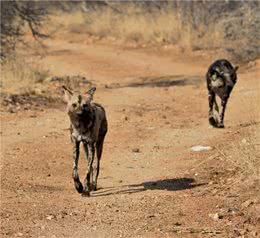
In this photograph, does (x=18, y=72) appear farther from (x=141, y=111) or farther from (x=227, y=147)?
(x=227, y=147)

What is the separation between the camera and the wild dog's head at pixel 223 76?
12.9 meters

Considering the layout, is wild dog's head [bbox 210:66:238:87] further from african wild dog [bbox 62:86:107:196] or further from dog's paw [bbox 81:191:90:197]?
dog's paw [bbox 81:191:90:197]

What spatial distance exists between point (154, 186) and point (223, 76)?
4.60m

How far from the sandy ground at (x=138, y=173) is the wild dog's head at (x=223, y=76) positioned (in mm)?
777

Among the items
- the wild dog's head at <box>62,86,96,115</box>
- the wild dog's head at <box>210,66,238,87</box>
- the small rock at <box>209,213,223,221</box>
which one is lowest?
the small rock at <box>209,213,223,221</box>


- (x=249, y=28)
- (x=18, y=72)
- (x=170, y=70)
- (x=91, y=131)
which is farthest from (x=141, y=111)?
(x=249, y=28)

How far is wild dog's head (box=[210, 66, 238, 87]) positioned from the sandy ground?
78 centimetres

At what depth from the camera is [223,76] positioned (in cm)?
1289

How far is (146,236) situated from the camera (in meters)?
6.55

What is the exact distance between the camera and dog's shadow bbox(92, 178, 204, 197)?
854cm

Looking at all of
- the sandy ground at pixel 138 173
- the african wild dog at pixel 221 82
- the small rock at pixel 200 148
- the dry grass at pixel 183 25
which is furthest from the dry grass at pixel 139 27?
the small rock at pixel 200 148

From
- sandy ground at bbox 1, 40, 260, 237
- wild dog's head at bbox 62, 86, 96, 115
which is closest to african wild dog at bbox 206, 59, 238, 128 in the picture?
sandy ground at bbox 1, 40, 260, 237

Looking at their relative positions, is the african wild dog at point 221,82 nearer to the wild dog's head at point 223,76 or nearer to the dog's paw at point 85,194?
the wild dog's head at point 223,76

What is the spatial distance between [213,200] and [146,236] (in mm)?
1373
